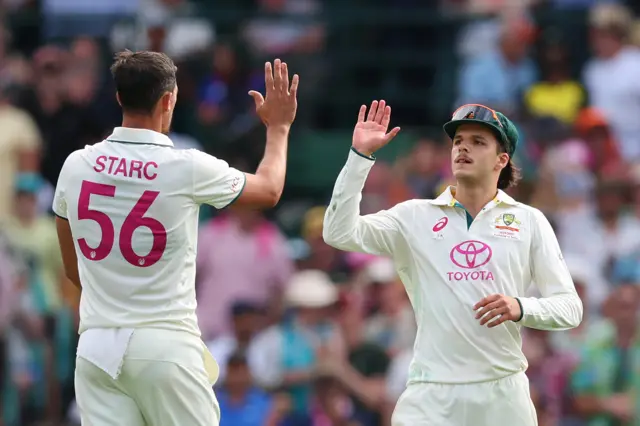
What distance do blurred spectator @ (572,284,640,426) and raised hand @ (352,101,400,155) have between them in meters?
4.65

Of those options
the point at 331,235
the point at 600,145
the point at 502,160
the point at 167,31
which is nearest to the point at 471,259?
the point at 502,160

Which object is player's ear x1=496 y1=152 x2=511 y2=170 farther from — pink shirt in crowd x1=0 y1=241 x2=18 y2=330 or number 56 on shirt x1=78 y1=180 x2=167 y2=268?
pink shirt in crowd x1=0 y1=241 x2=18 y2=330

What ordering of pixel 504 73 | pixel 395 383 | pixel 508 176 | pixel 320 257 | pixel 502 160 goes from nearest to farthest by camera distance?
pixel 502 160 → pixel 508 176 → pixel 395 383 → pixel 320 257 → pixel 504 73

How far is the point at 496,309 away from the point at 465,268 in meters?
0.47

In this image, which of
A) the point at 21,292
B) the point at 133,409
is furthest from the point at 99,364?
the point at 21,292

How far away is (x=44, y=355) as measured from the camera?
40.0 ft

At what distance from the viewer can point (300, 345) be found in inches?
464

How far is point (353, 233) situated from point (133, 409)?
4.57 ft

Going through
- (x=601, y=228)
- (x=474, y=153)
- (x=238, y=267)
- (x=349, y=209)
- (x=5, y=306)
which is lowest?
(x=5, y=306)

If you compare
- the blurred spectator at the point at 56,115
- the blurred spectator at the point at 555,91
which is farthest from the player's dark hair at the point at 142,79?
the blurred spectator at the point at 555,91

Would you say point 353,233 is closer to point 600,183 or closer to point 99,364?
point 99,364

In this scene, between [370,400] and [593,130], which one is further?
[593,130]

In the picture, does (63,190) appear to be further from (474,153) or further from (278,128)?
(474,153)

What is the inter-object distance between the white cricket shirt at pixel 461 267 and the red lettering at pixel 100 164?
116 cm
